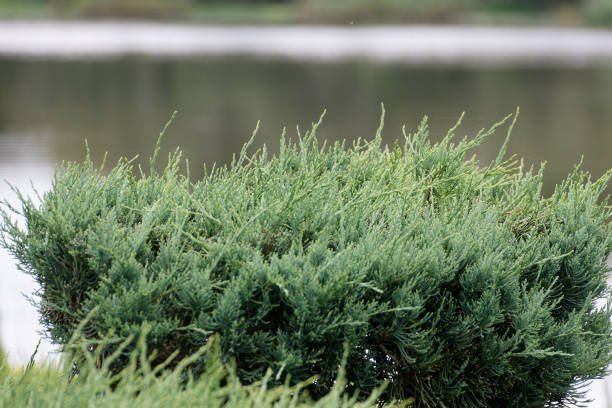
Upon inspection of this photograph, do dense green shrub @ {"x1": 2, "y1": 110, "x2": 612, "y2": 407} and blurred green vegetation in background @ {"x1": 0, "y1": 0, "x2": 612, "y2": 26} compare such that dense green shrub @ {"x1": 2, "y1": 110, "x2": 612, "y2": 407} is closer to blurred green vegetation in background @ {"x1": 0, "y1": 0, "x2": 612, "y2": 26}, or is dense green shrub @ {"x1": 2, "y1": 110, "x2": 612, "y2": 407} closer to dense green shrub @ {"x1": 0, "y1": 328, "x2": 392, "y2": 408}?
dense green shrub @ {"x1": 0, "y1": 328, "x2": 392, "y2": 408}

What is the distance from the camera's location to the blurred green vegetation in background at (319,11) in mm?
60375

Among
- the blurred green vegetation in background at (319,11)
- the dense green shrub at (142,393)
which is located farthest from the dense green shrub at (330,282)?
the blurred green vegetation in background at (319,11)

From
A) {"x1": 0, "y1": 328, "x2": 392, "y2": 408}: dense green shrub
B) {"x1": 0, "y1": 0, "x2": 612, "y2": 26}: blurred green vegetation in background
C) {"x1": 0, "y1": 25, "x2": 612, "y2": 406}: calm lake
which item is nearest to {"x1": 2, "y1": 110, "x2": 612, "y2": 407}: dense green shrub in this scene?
{"x1": 0, "y1": 328, "x2": 392, "y2": 408}: dense green shrub

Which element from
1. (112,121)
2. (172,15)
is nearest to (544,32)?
(172,15)

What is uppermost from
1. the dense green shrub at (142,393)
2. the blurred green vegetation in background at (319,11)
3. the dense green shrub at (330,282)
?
the blurred green vegetation in background at (319,11)

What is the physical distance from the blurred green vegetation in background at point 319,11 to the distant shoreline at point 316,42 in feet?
10.6

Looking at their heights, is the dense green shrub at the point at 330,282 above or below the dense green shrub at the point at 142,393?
above

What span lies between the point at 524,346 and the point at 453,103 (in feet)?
55.7

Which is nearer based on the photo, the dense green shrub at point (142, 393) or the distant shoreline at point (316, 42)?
the dense green shrub at point (142, 393)

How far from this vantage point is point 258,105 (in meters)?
19.0

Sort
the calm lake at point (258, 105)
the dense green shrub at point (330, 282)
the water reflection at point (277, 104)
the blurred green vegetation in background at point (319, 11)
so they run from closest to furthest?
the dense green shrub at point (330, 282), the calm lake at point (258, 105), the water reflection at point (277, 104), the blurred green vegetation in background at point (319, 11)

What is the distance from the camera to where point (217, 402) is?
96.6 inches

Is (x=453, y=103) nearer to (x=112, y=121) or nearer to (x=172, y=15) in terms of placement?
(x=112, y=121)

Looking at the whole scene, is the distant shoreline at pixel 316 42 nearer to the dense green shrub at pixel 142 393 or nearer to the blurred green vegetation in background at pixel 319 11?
the blurred green vegetation in background at pixel 319 11
